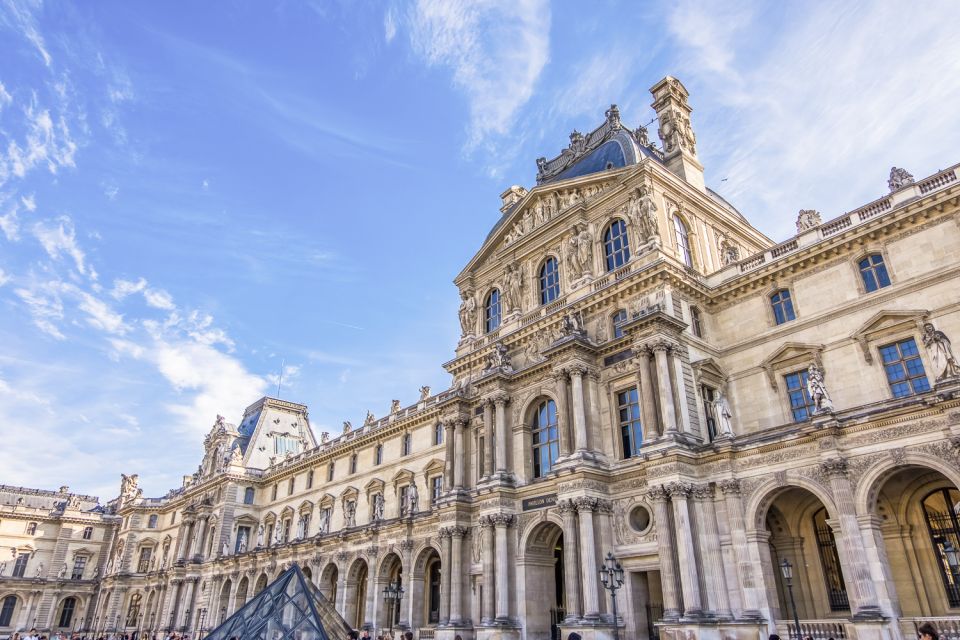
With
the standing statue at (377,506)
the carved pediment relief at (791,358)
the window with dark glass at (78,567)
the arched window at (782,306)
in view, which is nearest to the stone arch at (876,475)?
the carved pediment relief at (791,358)

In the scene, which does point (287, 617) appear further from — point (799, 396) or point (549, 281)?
point (549, 281)

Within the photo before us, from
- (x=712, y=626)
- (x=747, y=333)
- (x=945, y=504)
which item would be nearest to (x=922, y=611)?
(x=945, y=504)

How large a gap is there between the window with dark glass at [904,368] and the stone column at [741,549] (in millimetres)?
6599

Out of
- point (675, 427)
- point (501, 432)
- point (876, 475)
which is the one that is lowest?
point (876, 475)

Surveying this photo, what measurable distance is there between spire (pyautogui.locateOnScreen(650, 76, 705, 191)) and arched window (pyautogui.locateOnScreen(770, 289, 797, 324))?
9636 mm

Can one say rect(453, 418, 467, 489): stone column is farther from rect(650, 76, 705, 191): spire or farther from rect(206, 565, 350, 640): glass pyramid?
rect(650, 76, 705, 191): spire

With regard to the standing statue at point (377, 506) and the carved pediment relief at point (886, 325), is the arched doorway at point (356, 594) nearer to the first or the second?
the standing statue at point (377, 506)

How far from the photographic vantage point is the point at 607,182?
3475 centimetres

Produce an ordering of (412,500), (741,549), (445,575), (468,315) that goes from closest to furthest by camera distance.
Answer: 1. (741,549)
2. (445,575)
3. (468,315)
4. (412,500)

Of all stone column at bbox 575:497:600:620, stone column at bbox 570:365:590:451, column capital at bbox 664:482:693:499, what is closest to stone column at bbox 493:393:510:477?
stone column at bbox 570:365:590:451

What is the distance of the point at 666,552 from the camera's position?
2458 cm

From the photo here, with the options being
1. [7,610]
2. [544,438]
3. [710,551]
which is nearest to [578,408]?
[544,438]

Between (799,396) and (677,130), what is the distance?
1762cm

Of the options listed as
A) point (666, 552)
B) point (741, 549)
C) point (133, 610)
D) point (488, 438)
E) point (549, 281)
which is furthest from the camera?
point (133, 610)
